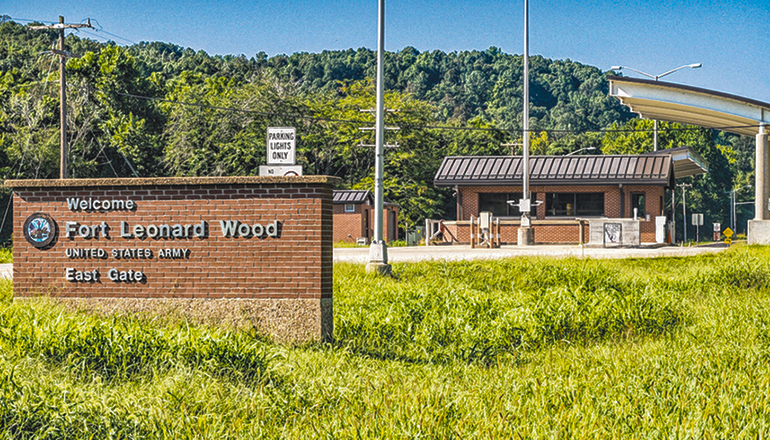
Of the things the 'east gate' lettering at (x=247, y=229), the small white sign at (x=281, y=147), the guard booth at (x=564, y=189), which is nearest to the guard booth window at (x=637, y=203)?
the guard booth at (x=564, y=189)

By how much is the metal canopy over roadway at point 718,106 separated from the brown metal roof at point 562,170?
1047 centimetres

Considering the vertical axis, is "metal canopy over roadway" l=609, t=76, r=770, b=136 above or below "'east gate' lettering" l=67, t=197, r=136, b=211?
above

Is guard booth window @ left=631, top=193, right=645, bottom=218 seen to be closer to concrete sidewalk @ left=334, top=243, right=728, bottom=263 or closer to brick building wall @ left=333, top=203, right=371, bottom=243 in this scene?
concrete sidewalk @ left=334, top=243, right=728, bottom=263

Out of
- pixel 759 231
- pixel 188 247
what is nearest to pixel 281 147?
pixel 188 247

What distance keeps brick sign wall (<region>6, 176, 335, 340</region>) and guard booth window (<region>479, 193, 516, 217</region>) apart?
35690 mm

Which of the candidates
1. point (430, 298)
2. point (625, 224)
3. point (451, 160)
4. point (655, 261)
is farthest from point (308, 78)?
point (430, 298)

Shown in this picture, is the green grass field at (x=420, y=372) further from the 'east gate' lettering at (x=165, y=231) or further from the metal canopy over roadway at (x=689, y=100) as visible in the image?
the metal canopy over roadway at (x=689, y=100)

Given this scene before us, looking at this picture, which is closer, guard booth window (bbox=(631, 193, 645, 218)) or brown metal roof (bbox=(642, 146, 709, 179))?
brown metal roof (bbox=(642, 146, 709, 179))

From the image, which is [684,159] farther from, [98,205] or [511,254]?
[98,205]

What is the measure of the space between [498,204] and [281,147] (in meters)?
35.5

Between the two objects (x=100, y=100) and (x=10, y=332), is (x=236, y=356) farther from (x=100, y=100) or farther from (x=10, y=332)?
(x=100, y=100)

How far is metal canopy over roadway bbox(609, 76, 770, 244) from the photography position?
29312 millimetres

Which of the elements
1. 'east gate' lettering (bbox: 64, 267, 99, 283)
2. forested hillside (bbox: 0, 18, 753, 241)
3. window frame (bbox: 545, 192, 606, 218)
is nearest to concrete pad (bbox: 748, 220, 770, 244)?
window frame (bbox: 545, 192, 606, 218)

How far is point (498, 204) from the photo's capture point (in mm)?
44906
